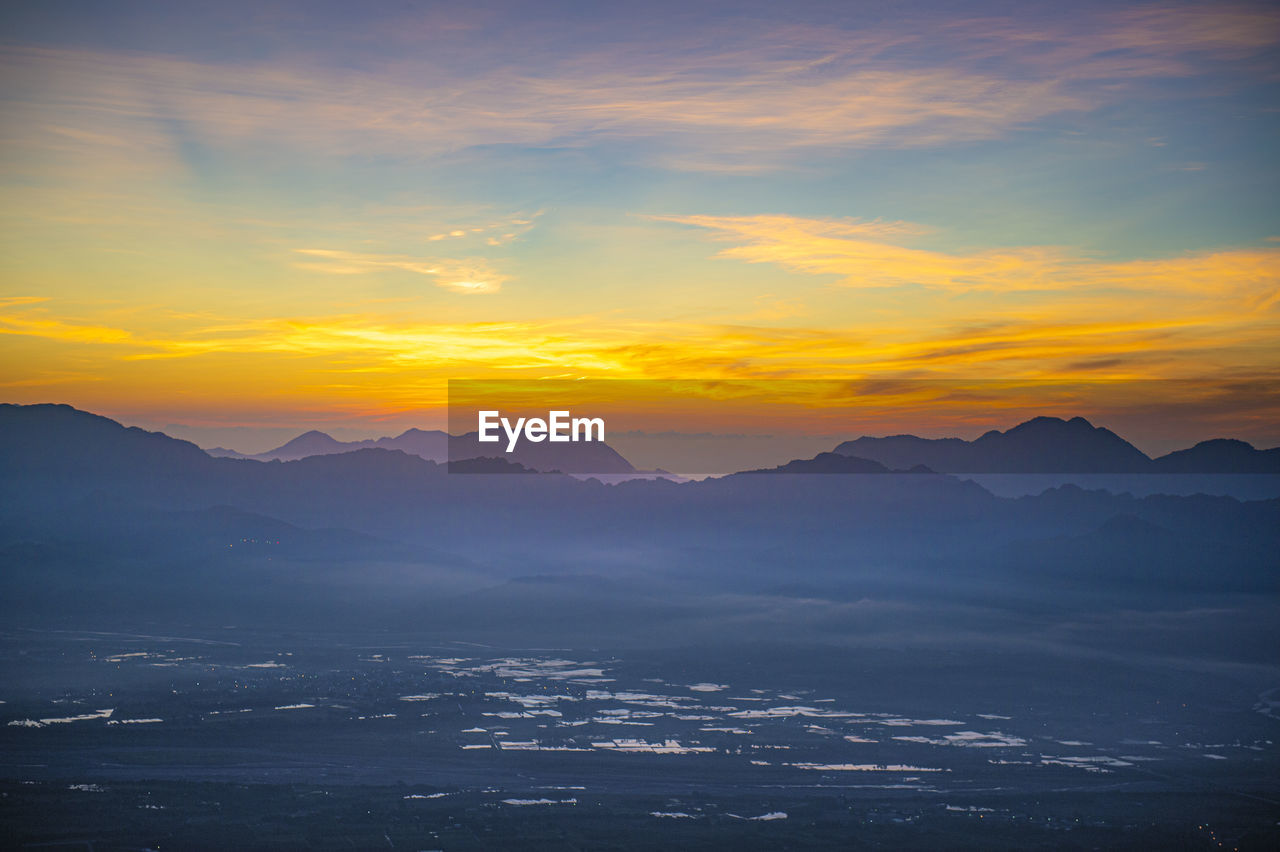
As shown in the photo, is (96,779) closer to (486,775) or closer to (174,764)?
(174,764)

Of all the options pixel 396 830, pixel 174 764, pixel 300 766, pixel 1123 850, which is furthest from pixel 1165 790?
pixel 174 764

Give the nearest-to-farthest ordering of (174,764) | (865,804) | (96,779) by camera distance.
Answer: (865,804) → (96,779) → (174,764)

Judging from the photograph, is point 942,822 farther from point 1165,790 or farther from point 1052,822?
point 1165,790

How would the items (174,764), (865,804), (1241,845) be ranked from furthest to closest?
(174,764) < (865,804) < (1241,845)

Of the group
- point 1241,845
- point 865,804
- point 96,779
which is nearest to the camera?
point 1241,845

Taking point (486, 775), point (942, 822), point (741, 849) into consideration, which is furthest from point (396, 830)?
point (942, 822)

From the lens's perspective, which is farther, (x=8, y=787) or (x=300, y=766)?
(x=300, y=766)

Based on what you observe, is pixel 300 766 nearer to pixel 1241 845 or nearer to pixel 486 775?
pixel 486 775

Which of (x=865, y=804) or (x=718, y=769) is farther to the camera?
(x=718, y=769)

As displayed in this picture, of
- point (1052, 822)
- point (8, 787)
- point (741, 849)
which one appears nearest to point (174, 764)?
point (8, 787)
